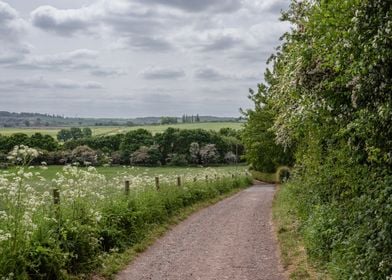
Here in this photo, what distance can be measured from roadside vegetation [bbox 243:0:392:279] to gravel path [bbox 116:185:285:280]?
0.84 metres

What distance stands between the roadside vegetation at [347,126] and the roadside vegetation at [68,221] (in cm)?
449

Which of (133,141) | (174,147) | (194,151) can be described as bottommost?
(194,151)

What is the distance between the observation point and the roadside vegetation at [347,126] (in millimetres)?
5988

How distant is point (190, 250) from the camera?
12.9 metres

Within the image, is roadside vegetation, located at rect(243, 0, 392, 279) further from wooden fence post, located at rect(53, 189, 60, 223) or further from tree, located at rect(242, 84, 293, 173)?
tree, located at rect(242, 84, 293, 173)

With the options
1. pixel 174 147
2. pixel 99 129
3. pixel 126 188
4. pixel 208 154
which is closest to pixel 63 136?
pixel 126 188

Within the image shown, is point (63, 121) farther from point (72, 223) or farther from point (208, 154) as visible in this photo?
point (72, 223)

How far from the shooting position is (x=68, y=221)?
9703mm

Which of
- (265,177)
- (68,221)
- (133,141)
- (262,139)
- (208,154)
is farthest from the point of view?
(208,154)

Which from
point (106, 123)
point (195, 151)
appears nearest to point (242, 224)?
point (195, 151)

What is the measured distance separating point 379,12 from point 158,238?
1068 cm

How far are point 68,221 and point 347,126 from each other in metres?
5.97

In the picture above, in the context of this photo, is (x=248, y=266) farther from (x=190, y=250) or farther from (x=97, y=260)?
(x=97, y=260)

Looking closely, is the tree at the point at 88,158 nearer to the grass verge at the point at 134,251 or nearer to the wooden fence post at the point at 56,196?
the wooden fence post at the point at 56,196
